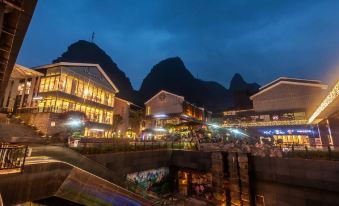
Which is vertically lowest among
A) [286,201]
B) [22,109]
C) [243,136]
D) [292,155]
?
[286,201]

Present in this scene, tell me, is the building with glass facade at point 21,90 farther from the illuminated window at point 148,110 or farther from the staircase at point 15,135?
the illuminated window at point 148,110

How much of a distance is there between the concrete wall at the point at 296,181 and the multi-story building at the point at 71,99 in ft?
80.0

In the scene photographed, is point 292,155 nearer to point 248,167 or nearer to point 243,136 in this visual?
point 248,167

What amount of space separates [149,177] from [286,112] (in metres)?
29.9

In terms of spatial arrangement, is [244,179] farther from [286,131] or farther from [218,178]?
[286,131]

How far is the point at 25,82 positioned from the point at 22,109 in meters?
5.25

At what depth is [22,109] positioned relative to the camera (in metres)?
28.2

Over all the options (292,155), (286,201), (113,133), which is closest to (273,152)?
(292,155)

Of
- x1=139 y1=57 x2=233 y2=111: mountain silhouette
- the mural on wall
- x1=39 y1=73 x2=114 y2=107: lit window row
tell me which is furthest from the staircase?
x1=139 y1=57 x2=233 y2=111: mountain silhouette

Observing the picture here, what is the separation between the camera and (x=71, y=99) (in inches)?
1172

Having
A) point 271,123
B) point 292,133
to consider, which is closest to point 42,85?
point 271,123

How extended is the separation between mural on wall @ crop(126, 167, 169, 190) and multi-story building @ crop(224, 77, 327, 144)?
23633 millimetres

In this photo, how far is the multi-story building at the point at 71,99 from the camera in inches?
1016

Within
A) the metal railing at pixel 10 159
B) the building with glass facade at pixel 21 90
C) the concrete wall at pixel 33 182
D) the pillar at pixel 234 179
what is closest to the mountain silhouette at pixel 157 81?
the building with glass facade at pixel 21 90
